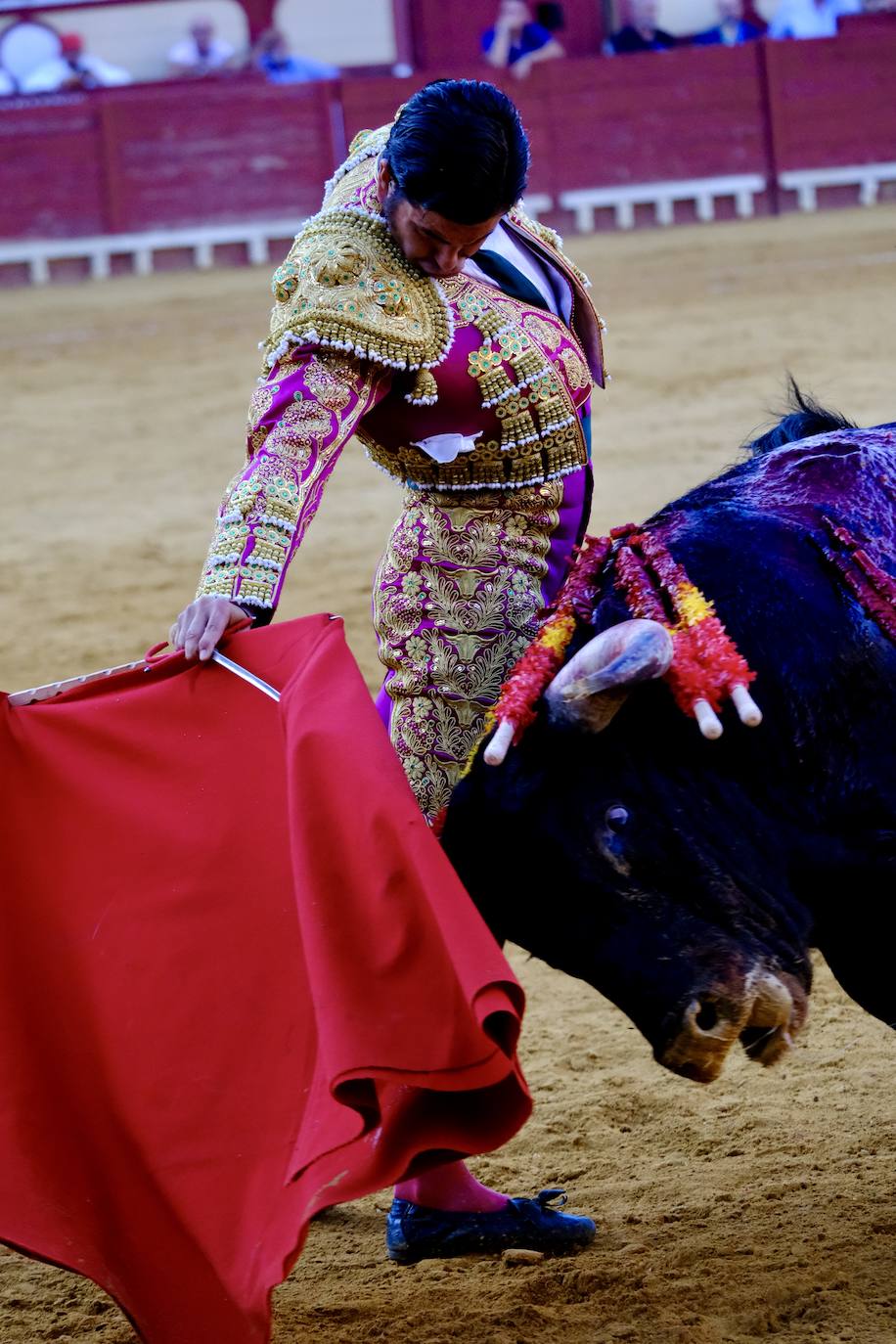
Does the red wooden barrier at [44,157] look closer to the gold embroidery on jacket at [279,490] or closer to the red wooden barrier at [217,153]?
the red wooden barrier at [217,153]

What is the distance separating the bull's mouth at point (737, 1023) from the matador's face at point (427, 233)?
0.93 meters

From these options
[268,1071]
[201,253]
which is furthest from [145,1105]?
[201,253]

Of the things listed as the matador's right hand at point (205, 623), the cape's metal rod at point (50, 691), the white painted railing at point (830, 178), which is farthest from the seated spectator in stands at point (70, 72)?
the matador's right hand at point (205, 623)

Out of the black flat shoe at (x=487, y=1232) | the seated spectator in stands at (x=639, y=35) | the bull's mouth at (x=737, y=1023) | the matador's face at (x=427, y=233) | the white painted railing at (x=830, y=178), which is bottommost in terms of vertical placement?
the white painted railing at (x=830, y=178)

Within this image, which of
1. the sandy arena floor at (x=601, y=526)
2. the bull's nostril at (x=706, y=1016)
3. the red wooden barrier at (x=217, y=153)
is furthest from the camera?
the red wooden barrier at (x=217, y=153)

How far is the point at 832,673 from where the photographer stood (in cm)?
201

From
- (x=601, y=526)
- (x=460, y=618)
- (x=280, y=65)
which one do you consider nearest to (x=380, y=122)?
(x=280, y=65)

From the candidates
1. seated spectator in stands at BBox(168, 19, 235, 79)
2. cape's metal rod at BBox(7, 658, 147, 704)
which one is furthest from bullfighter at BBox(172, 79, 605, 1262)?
seated spectator in stands at BBox(168, 19, 235, 79)

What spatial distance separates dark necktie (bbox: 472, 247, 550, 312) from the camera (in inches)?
92.6

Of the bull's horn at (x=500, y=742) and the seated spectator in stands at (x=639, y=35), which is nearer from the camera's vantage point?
the bull's horn at (x=500, y=742)

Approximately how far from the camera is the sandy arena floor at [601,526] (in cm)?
228

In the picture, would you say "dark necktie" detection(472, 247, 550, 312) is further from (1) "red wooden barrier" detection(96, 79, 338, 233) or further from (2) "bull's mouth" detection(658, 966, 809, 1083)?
(1) "red wooden barrier" detection(96, 79, 338, 233)

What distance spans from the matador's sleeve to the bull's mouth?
68 centimetres

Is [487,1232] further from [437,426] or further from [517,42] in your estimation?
[517,42]
